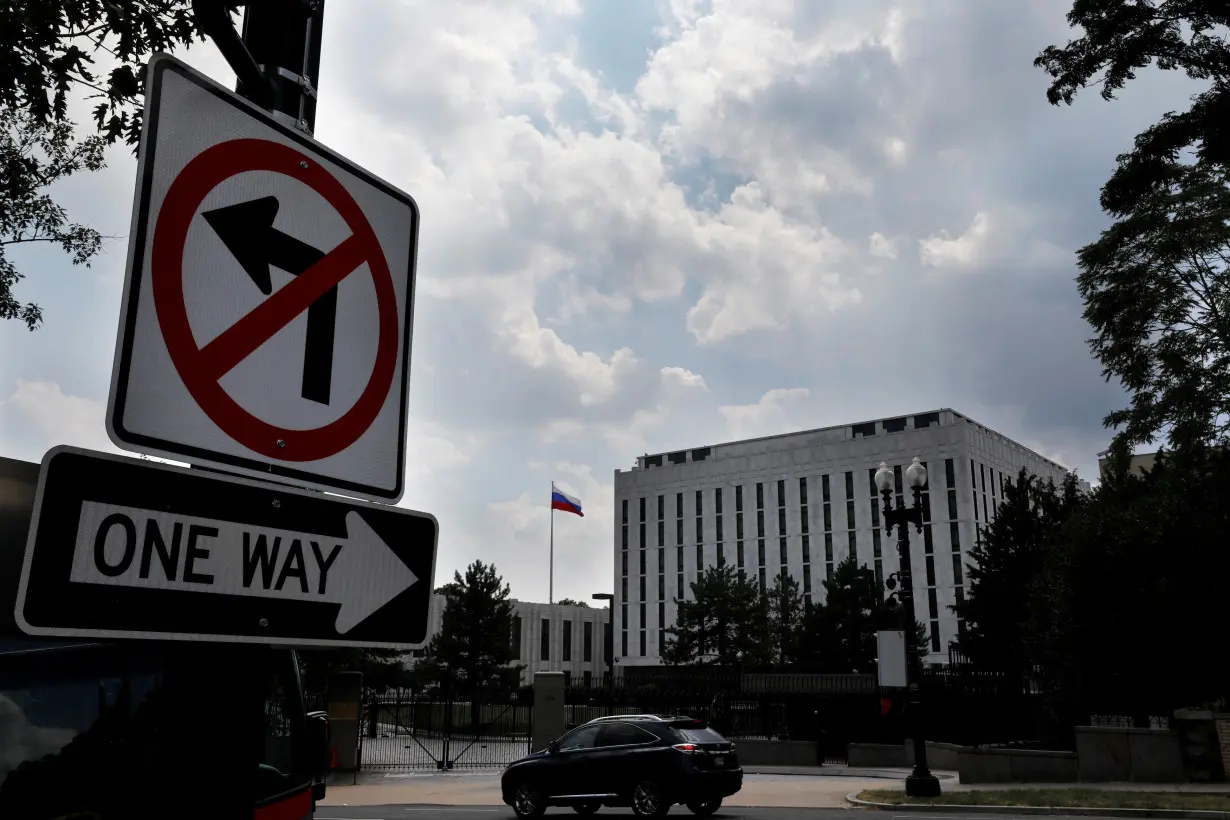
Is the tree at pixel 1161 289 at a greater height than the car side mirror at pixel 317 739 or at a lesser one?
greater

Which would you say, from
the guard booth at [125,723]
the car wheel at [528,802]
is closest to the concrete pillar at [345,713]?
the car wheel at [528,802]

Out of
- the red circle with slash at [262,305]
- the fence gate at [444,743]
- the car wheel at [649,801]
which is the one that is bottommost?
the fence gate at [444,743]

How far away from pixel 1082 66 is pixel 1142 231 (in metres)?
8.94

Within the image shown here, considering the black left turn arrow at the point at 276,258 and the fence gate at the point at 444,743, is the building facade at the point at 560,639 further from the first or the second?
the black left turn arrow at the point at 276,258

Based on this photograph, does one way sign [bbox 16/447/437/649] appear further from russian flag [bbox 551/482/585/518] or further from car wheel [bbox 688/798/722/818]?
russian flag [bbox 551/482/585/518]

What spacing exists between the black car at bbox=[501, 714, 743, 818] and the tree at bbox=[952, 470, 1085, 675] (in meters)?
32.5

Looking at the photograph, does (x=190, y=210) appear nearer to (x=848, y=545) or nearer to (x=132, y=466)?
(x=132, y=466)

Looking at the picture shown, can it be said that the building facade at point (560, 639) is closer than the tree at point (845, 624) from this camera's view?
No

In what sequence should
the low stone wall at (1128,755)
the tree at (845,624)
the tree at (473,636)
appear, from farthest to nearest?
the tree at (845,624)
the tree at (473,636)
the low stone wall at (1128,755)

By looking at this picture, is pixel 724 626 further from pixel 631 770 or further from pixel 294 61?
pixel 294 61

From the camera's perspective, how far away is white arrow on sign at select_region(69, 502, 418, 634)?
163cm

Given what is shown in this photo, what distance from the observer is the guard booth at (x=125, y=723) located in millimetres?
1802

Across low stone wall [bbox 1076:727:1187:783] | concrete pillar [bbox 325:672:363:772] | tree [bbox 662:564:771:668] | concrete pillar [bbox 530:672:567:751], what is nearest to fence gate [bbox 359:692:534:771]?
concrete pillar [bbox 530:672:567:751]

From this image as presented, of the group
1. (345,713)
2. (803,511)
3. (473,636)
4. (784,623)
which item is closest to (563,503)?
(473,636)
